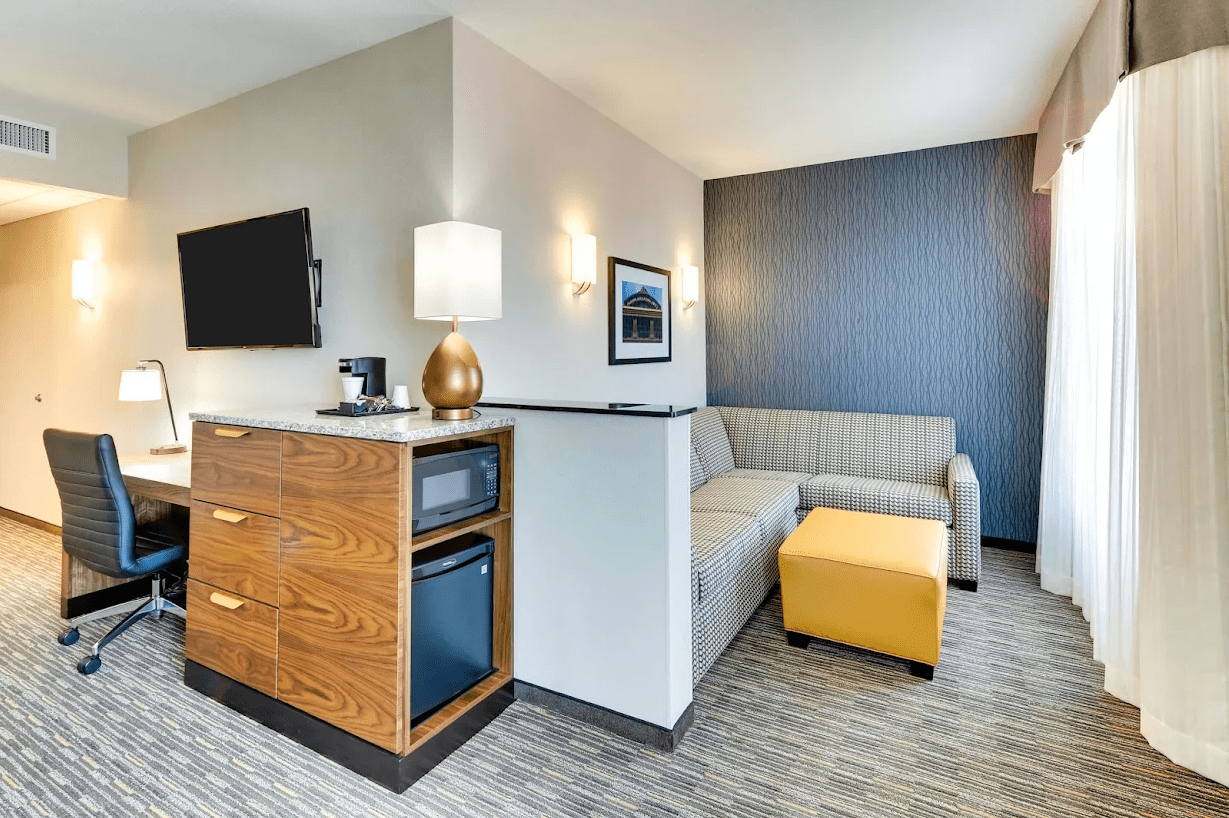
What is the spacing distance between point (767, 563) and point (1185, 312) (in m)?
1.88

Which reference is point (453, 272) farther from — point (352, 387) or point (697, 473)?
point (697, 473)

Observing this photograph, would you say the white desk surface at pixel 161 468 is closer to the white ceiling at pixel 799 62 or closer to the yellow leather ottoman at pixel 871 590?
the white ceiling at pixel 799 62

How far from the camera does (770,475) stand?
4.03 metres

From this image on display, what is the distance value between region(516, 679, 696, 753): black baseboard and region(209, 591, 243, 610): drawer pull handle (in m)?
0.97

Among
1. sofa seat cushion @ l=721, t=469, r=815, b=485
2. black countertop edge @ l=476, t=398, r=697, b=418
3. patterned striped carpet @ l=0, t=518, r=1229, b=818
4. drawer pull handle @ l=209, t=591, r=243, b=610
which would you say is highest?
black countertop edge @ l=476, t=398, r=697, b=418

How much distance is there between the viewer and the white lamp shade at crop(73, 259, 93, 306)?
12.6ft

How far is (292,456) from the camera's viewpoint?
1.95m

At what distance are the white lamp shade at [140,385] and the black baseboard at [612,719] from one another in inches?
100

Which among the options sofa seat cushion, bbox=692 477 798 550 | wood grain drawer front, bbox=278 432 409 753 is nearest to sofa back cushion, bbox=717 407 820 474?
sofa seat cushion, bbox=692 477 798 550

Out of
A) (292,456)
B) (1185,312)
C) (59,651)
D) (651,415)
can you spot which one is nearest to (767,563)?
(651,415)

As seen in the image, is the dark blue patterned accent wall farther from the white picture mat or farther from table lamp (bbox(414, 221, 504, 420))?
table lamp (bbox(414, 221, 504, 420))

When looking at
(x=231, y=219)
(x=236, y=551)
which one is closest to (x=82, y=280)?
(x=231, y=219)

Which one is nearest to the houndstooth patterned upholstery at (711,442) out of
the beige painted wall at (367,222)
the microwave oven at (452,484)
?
the beige painted wall at (367,222)

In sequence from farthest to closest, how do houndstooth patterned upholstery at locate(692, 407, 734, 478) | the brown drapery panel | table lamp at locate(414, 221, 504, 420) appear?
houndstooth patterned upholstery at locate(692, 407, 734, 478), table lamp at locate(414, 221, 504, 420), the brown drapery panel
